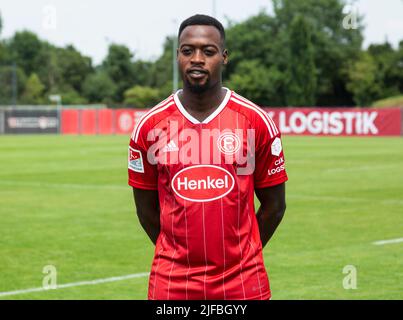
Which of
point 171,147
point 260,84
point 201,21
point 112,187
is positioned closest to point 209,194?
point 171,147

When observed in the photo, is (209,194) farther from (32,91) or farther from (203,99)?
(32,91)

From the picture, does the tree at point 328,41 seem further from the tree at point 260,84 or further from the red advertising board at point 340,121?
the red advertising board at point 340,121

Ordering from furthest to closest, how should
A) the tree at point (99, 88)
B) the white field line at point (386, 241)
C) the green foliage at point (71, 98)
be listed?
1. the tree at point (99, 88)
2. the green foliage at point (71, 98)
3. the white field line at point (386, 241)

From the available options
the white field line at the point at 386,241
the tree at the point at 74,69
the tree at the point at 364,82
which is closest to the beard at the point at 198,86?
the white field line at the point at 386,241

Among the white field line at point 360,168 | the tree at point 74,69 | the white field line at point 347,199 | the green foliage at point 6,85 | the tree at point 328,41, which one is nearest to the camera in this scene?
the white field line at point 347,199

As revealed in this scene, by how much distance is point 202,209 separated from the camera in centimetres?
430

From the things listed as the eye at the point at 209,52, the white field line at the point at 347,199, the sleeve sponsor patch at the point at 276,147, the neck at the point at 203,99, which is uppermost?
the eye at the point at 209,52

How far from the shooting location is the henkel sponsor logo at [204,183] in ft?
14.1

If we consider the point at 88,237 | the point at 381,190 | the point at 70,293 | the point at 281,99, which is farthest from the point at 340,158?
the point at 281,99

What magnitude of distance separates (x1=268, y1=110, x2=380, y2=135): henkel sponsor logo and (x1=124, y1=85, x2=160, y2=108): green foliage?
36087mm

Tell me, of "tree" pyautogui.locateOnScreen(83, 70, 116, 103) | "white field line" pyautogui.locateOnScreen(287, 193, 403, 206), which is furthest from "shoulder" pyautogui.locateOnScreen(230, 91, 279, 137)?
"tree" pyautogui.locateOnScreen(83, 70, 116, 103)

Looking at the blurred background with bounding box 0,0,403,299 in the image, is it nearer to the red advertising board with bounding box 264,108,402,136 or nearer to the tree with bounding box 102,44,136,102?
the red advertising board with bounding box 264,108,402,136

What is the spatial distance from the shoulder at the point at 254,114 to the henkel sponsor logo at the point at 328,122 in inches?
1844

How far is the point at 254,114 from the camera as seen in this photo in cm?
441
